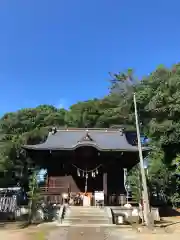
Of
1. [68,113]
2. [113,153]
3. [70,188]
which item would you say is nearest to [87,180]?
[70,188]

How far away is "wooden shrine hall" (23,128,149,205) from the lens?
19141mm

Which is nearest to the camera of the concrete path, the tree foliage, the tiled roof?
the concrete path

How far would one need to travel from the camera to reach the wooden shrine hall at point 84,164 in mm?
19141

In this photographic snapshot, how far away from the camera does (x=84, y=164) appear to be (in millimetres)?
20016

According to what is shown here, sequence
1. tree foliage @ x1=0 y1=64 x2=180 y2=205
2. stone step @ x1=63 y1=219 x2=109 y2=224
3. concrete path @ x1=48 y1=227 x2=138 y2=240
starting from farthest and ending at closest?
tree foliage @ x1=0 y1=64 x2=180 y2=205
stone step @ x1=63 y1=219 x2=109 y2=224
concrete path @ x1=48 y1=227 x2=138 y2=240

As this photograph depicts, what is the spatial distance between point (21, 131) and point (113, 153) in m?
23.7

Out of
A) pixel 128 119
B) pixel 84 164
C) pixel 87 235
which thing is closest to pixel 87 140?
pixel 84 164

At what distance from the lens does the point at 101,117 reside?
126 ft

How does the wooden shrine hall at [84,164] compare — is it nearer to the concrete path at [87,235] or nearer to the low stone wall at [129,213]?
the low stone wall at [129,213]

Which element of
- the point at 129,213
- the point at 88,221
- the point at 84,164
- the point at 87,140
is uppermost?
the point at 87,140

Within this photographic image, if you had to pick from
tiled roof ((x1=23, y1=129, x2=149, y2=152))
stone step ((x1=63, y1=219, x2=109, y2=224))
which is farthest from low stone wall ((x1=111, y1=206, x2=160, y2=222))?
tiled roof ((x1=23, y1=129, x2=149, y2=152))

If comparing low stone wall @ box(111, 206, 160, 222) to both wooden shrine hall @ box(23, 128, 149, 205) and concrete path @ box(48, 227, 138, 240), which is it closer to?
wooden shrine hall @ box(23, 128, 149, 205)

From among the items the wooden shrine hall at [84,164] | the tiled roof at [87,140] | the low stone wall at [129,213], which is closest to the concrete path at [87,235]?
the low stone wall at [129,213]

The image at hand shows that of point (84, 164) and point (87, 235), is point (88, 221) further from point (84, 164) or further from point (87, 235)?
point (84, 164)
